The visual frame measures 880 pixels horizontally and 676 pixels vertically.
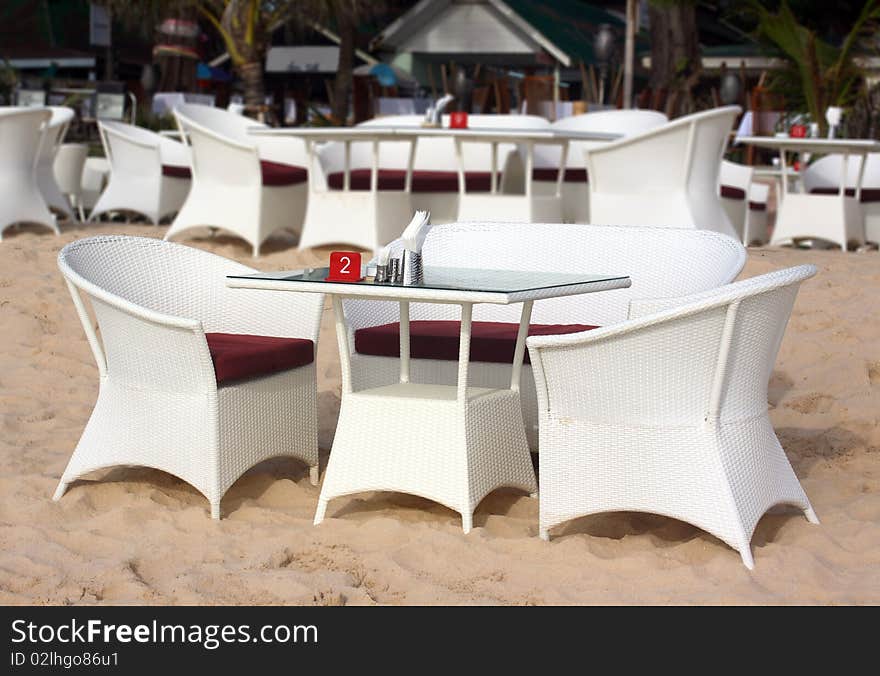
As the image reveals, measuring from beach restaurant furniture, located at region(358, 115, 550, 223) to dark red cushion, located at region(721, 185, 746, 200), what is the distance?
1157 mm

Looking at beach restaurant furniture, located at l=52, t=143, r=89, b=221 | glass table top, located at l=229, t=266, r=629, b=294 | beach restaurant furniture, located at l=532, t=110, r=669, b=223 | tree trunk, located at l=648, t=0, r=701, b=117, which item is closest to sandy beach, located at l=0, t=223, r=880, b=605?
glass table top, located at l=229, t=266, r=629, b=294

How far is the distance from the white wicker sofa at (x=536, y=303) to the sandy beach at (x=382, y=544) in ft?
1.32

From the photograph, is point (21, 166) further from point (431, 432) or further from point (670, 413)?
point (670, 413)

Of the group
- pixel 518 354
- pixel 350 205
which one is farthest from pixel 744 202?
pixel 518 354

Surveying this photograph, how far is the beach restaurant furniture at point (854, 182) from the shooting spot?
27.5 ft

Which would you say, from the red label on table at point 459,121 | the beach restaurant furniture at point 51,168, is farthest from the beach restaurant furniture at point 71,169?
the red label on table at point 459,121

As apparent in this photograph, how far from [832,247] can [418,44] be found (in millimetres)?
13473

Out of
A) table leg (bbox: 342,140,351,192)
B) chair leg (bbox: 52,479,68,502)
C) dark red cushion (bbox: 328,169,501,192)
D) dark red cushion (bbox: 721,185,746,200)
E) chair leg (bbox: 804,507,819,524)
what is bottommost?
chair leg (bbox: 52,479,68,502)

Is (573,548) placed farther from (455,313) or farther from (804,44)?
(804,44)

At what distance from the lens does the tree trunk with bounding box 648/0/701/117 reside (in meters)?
16.0

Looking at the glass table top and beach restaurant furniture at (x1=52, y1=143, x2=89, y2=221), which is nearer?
the glass table top

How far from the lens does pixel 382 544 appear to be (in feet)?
10.9

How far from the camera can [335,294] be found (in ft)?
11.0

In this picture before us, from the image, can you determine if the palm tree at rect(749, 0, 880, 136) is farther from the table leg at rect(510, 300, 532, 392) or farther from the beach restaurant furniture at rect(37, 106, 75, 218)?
the table leg at rect(510, 300, 532, 392)
